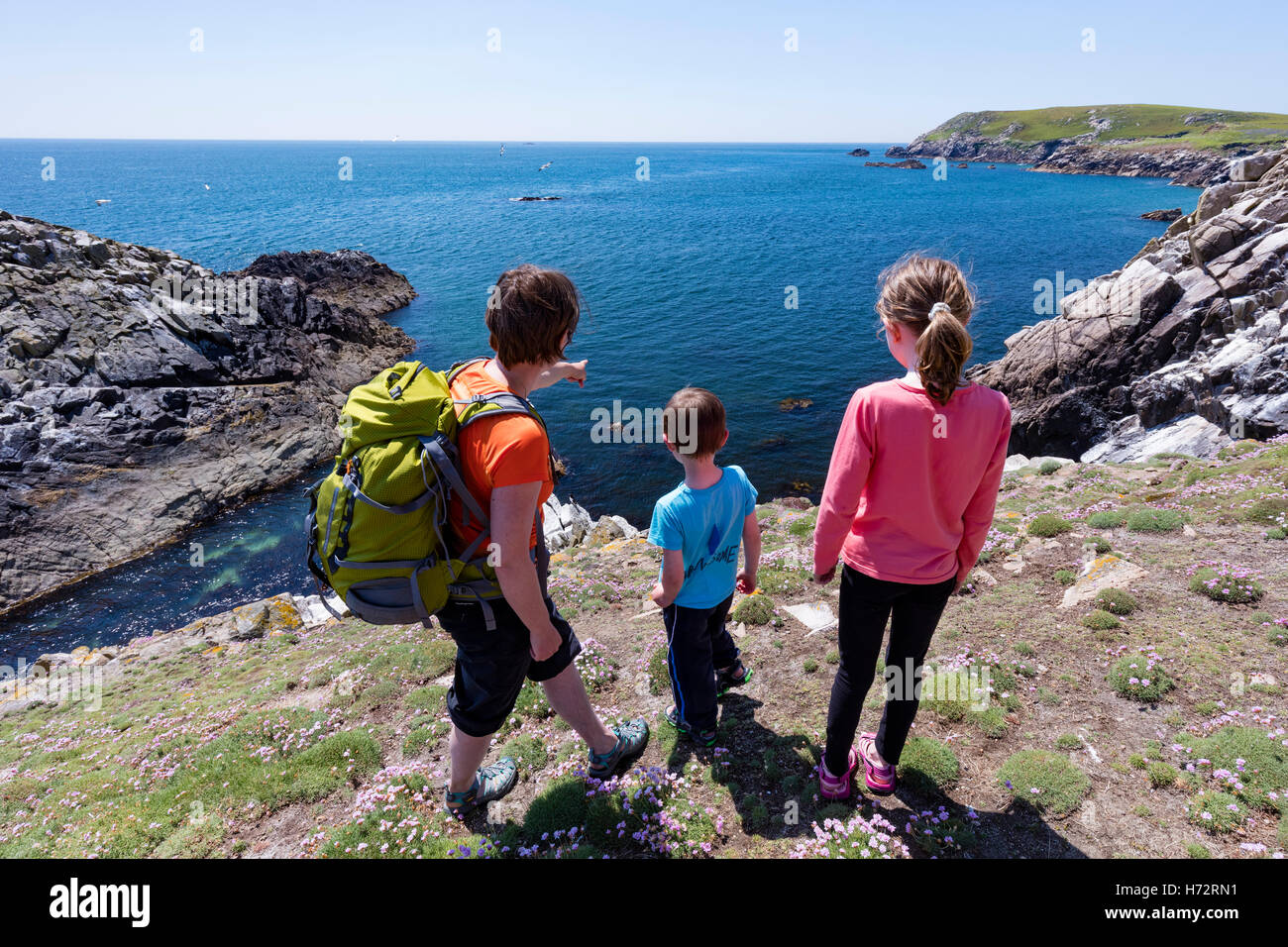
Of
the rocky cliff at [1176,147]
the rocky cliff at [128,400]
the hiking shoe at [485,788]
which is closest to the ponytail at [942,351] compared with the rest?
the hiking shoe at [485,788]

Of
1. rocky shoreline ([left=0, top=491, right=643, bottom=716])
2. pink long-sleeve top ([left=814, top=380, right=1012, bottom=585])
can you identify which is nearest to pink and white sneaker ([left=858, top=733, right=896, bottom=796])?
pink long-sleeve top ([left=814, top=380, right=1012, bottom=585])

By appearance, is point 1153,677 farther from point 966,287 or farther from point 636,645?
point 636,645

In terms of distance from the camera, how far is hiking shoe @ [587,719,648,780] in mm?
5840

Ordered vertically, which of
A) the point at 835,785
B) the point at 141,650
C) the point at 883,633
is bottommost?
the point at 141,650

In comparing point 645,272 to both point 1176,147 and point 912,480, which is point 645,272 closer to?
point 912,480

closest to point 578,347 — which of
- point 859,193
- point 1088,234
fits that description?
point 1088,234

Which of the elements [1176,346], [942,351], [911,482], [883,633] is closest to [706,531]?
[883,633]

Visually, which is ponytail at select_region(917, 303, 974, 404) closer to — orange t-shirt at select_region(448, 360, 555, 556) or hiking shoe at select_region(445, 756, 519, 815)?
orange t-shirt at select_region(448, 360, 555, 556)

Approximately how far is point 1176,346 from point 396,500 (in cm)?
3301

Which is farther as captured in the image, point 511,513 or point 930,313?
point 930,313

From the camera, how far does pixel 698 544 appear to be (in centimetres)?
526

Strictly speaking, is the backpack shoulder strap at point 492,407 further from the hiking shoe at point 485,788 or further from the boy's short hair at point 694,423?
the hiking shoe at point 485,788

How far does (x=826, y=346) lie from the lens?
44312 mm
